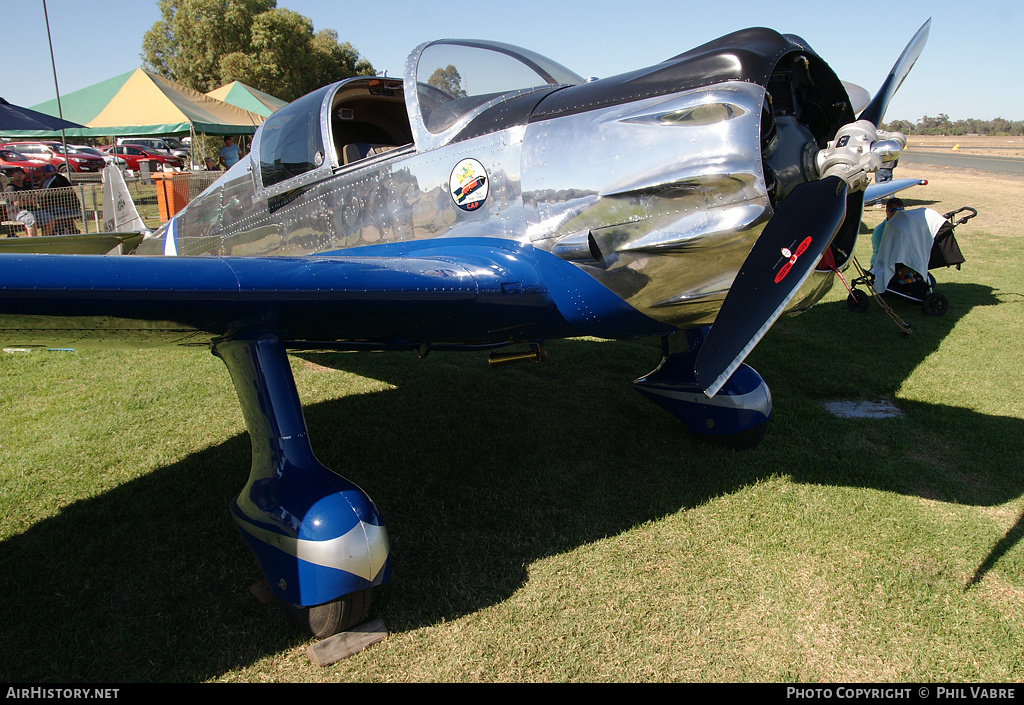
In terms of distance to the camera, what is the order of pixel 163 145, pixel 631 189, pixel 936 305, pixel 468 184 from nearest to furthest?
1. pixel 631 189
2. pixel 468 184
3. pixel 936 305
4. pixel 163 145

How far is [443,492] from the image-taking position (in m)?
3.61

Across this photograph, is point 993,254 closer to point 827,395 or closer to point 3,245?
point 827,395

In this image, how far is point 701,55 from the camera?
2.70 meters

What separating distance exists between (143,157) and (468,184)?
30370 mm

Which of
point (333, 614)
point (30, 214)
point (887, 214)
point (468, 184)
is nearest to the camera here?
point (333, 614)

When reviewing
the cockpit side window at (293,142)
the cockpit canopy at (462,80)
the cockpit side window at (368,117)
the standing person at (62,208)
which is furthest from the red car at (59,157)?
the cockpit canopy at (462,80)

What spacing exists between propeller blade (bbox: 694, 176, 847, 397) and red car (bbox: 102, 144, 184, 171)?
29.0 meters

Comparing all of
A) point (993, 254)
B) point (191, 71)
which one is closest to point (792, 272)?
point (993, 254)

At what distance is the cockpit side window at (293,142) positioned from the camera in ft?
12.8

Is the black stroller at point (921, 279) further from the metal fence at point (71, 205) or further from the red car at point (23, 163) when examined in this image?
the red car at point (23, 163)

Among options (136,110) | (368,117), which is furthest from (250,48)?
(368,117)

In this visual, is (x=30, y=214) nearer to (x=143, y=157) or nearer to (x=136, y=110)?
(x=136, y=110)

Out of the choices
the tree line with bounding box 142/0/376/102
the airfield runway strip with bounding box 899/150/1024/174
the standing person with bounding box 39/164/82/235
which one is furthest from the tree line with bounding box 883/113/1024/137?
the standing person with bounding box 39/164/82/235

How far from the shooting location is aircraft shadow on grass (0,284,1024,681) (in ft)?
8.54
